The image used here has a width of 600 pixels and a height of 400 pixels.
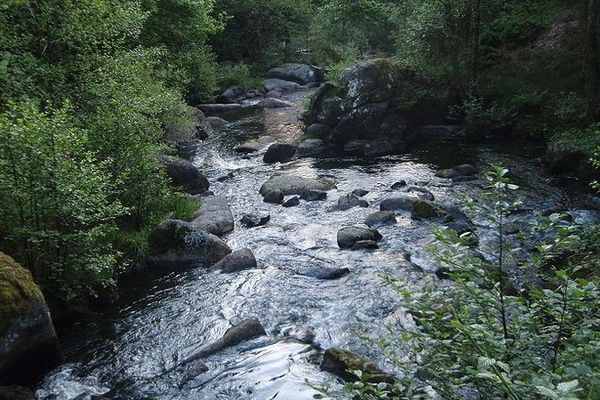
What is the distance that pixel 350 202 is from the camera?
47.4 ft

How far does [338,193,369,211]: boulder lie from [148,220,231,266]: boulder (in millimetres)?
4120

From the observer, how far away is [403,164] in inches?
707

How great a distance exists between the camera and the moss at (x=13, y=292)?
6.76 m

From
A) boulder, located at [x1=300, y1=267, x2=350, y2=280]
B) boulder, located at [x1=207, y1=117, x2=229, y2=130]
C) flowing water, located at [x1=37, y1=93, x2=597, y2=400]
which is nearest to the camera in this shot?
flowing water, located at [x1=37, y1=93, x2=597, y2=400]

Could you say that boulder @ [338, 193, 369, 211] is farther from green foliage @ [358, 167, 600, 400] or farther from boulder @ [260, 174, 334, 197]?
green foliage @ [358, 167, 600, 400]

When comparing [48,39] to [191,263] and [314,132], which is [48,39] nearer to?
[191,263]

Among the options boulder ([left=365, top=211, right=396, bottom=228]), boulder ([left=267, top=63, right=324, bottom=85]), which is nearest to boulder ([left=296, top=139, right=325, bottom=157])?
boulder ([left=365, top=211, right=396, bottom=228])

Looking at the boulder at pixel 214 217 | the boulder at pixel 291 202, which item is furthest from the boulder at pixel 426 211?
the boulder at pixel 214 217

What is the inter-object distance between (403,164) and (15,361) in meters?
13.8

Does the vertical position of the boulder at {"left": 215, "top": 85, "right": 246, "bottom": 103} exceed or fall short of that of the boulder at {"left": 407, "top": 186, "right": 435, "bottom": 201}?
it exceeds it

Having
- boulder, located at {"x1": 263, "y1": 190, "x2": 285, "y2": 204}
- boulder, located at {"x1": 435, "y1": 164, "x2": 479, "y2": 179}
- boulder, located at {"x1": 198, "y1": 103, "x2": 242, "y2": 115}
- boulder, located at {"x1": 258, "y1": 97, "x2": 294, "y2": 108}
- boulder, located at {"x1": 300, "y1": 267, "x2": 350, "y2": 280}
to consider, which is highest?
boulder, located at {"x1": 198, "y1": 103, "x2": 242, "y2": 115}

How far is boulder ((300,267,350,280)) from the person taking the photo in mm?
10203

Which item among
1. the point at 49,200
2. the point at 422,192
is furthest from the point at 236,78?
the point at 49,200

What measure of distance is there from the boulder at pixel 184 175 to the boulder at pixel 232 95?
16.7 meters
